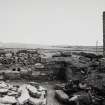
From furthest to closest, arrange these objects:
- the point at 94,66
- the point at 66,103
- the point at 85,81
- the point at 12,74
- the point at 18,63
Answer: the point at 18,63 → the point at 12,74 → the point at 94,66 → the point at 85,81 → the point at 66,103

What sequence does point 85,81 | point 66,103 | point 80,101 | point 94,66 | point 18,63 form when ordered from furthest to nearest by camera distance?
1. point 18,63
2. point 94,66
3. point 85,81
4. point 66,103
5. point 80,101

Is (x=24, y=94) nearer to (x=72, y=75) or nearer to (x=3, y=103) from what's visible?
(x=3, y=103)

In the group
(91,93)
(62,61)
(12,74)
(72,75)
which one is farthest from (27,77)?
(91,93)

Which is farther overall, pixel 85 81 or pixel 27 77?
pixel 27 77

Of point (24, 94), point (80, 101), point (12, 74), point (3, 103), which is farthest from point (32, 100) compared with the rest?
point (12, 74)

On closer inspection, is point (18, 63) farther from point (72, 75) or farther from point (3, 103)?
point (3, 103)

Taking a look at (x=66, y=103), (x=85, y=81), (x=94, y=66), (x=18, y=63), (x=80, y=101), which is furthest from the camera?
(x=18, y=63)

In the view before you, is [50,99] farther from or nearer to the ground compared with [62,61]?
nearer to the ground

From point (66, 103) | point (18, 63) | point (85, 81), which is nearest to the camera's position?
point (66, 103)

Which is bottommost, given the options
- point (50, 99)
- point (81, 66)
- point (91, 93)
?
point (50, 99)
